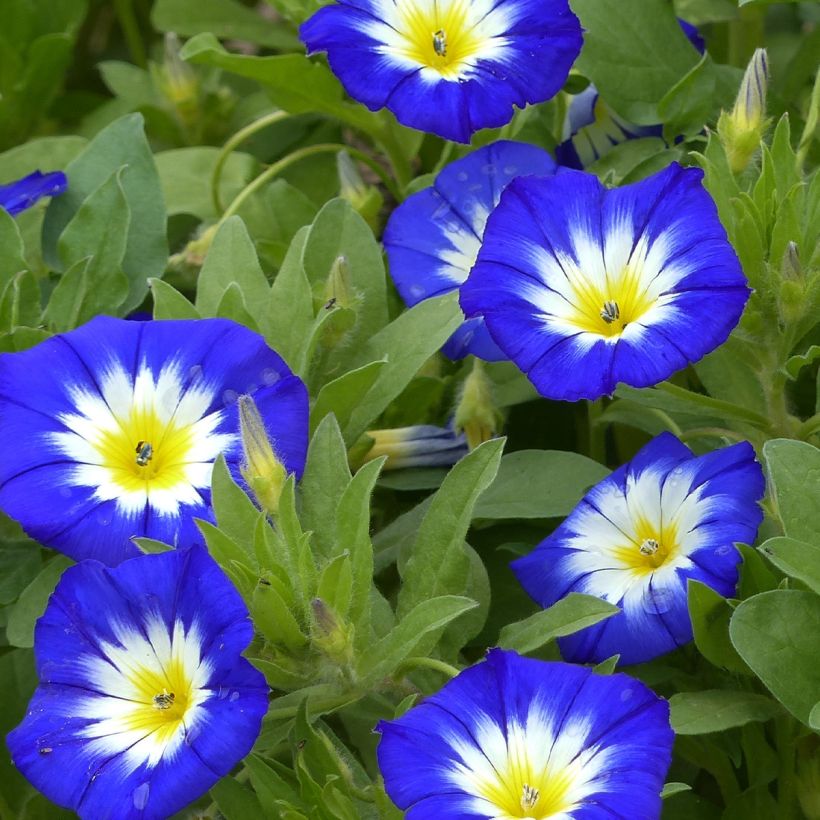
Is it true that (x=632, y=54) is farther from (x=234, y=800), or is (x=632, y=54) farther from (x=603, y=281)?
(x=234, y=800)

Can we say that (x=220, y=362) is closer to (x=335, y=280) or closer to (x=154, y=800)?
(x=335, y=280)

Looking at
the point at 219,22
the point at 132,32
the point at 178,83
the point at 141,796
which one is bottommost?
the point at 141,796

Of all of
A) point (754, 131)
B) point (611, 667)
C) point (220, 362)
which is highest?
point (754, 131)

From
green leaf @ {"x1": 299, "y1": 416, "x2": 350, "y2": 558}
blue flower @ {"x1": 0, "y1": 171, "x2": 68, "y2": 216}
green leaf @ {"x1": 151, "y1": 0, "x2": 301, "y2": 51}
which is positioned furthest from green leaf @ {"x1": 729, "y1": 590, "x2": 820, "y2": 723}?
green leaf @ {"x1": 151, "y1": 0, "x2": 301, "y2": 51}

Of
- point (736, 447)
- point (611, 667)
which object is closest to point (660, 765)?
point (611, 667)

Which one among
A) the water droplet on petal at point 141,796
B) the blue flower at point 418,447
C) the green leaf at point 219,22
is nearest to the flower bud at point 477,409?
the blue flower at point 418,447

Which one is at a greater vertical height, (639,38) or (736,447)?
(639,38)

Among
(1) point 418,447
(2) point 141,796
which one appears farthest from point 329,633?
(1) point 418,447
